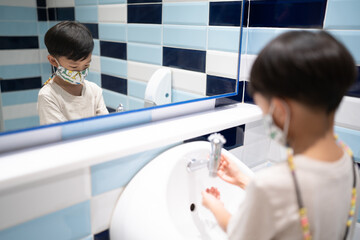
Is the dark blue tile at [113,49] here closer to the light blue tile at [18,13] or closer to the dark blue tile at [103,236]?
the light blue tile at [18,13]

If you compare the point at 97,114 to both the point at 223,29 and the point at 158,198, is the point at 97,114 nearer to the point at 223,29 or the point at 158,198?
the point at 158,198

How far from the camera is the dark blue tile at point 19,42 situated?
823 mm

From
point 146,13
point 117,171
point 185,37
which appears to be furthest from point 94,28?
point 117,171

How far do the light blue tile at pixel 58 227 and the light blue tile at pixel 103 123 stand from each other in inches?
7.2

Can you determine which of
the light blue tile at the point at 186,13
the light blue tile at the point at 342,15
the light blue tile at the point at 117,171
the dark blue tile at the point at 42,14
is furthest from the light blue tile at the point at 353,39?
the dark blue tile at the point at 42,14

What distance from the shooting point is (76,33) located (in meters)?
0.93

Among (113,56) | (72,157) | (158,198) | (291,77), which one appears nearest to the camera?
(291,77)

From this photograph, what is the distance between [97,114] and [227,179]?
395 mm

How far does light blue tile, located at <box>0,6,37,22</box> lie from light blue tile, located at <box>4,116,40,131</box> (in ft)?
0.86

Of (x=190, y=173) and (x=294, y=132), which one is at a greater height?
(x=294, y=132)

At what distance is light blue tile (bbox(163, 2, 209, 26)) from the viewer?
117cm

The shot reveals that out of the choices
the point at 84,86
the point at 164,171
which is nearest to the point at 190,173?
the point at 164,171

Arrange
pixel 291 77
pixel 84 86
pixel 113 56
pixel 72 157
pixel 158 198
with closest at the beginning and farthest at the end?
pixel 291 77 < pixel 72 157 < pixel 158 198 < pixel 84 86 < pixel 113 56

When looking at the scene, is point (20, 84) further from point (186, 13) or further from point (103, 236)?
point (186, 13)
